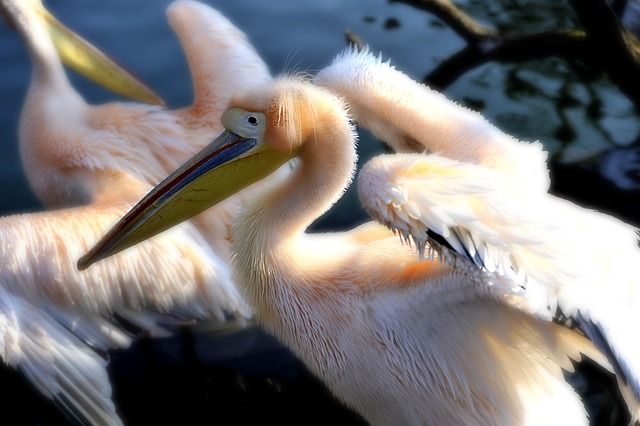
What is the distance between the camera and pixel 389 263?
1.80m

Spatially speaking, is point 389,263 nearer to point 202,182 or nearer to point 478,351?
point 478,351

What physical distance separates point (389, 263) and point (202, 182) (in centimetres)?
50

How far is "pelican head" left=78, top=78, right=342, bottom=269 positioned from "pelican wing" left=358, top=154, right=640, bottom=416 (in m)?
0.24

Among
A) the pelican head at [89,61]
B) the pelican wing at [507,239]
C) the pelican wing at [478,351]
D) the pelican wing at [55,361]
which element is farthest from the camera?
the pelican head at [89,61]

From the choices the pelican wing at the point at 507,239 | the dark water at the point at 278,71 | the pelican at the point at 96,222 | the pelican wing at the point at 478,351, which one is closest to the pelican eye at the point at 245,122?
the pelican wing at the point at 507,239

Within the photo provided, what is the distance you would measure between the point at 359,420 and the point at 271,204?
46.0 inches

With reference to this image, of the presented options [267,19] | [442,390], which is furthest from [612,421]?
[267,19]

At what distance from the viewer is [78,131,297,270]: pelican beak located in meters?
1.73

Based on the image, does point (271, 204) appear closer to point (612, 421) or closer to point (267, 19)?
point (612, 421)

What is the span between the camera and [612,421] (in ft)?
8.40

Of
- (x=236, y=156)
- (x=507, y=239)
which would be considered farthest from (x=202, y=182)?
(x=507, y=239)

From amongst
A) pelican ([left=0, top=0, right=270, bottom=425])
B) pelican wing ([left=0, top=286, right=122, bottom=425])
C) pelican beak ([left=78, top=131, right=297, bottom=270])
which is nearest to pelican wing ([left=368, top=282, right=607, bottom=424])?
pelican beak ([left=78, top=131, right=297, bottom=270])

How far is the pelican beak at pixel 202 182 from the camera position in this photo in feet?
5.69

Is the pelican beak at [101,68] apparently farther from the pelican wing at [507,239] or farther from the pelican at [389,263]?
the pelican wing at [507,239]
